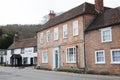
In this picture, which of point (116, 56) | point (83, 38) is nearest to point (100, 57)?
point (116, 56)

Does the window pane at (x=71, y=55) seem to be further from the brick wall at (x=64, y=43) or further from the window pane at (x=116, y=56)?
the window pane at (x=116, y=56)

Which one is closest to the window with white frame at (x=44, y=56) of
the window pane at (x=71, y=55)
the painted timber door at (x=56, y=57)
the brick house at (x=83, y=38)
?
the brick house at (x=83, y=38)

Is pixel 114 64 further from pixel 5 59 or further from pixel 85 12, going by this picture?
pixel 5 59

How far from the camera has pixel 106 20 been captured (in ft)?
91.6

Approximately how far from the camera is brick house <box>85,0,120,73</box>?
980 inches

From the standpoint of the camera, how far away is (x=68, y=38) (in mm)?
33781

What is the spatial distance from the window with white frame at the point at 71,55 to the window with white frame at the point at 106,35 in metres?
6.12

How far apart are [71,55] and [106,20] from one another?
7495 mm

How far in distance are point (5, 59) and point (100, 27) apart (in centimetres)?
5495

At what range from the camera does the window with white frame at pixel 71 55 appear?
3178 centimetres

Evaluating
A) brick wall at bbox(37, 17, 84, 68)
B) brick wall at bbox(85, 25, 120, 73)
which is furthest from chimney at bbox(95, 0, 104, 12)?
brick wall at bbox(85, 25, 120, 73)

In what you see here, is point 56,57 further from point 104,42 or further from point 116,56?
point 116,56

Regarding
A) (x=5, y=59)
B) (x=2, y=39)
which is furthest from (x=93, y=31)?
(x=2, y=39)

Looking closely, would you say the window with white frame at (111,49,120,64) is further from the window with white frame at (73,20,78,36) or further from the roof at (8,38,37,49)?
the roof at (8,38,37,49)
